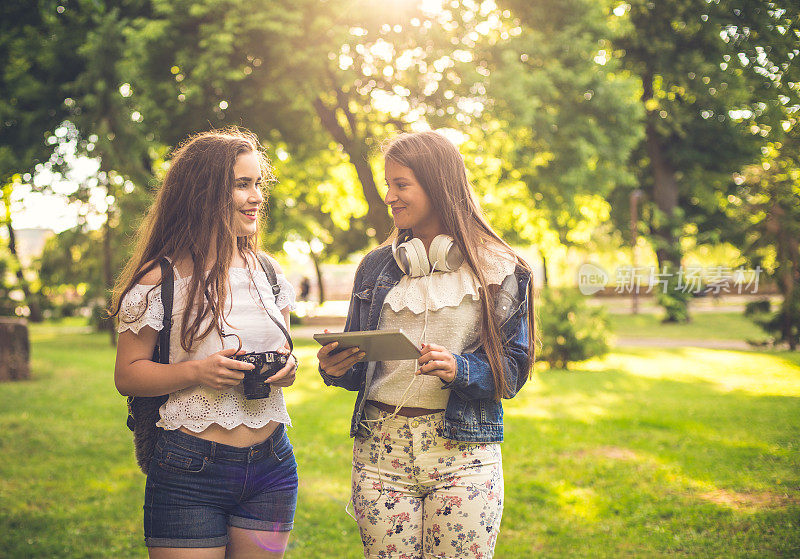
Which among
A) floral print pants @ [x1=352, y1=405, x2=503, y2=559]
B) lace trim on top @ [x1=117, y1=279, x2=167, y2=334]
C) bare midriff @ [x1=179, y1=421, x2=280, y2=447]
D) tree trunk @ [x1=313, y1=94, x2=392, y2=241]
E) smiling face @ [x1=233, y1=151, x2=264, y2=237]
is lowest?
floral print pants @ [x1=352, y1=405, x2=503, y2=559]

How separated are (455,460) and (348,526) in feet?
10.5

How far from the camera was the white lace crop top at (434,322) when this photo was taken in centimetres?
245

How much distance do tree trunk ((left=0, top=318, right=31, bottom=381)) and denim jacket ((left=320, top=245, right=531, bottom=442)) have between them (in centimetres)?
1133

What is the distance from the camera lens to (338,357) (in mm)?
2289

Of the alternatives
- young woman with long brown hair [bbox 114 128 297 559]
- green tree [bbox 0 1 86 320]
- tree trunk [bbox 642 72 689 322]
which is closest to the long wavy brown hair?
young woman with long brown hair [bbox 114 128 297 559]

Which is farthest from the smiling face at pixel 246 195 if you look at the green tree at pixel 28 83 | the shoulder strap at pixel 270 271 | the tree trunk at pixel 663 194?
the tree trunk at pixel 663 194

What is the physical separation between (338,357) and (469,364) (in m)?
0.46

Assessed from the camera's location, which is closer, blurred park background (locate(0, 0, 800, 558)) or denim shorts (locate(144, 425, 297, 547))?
denim shorts (locate(144, 425, 297, 547))

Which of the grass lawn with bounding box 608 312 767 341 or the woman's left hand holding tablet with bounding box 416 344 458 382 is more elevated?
the woman's left hand holding tablet with bounding box 416 344 458 382

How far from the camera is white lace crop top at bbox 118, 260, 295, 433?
86.8 inches

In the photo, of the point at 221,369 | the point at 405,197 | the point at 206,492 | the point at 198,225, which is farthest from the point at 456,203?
the point at 206,492

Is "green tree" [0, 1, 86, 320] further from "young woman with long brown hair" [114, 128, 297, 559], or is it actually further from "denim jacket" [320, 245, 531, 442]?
"denim jacket" [320, 245, 531, 442]

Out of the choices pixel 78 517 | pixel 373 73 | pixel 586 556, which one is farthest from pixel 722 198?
pixel 78 517

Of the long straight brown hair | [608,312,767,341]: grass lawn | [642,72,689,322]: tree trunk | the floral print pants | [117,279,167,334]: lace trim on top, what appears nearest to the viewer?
[117,279,167,334]: lace trim on top
